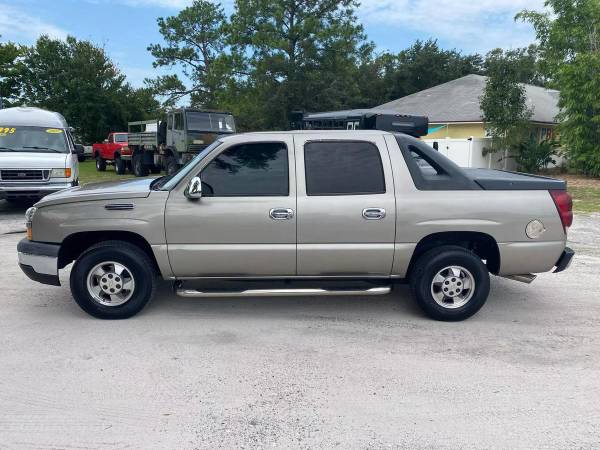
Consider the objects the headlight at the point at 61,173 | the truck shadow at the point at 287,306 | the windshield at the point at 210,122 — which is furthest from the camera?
the windshield at the point at 210,122

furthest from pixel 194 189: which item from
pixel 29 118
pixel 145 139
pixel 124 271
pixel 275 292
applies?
pixel 145 139

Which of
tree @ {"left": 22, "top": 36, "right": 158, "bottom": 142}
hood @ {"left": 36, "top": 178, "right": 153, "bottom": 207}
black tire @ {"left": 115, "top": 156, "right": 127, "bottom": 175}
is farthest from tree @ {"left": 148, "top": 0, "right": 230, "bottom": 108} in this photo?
hood @ {"left": 36, "top": 178, "right": 153, "bottom": 207}

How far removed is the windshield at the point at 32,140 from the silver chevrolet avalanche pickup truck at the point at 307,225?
7678 millimetres

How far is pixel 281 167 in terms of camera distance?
5.03 metres

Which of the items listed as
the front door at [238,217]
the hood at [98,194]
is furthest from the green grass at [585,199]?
the hood at [98,194]

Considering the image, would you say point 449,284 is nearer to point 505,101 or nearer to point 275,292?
point 275,292

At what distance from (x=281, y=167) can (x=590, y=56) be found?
67.5ft

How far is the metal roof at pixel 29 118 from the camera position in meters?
12.1

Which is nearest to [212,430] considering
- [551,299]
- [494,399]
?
[494,399]

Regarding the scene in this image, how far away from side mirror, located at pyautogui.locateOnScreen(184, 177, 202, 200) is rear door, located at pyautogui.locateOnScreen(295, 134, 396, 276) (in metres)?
0.91

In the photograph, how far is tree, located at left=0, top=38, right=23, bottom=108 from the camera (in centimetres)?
4269

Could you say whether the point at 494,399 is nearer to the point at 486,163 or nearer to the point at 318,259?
the point at 318,259

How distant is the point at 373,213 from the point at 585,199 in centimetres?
1293

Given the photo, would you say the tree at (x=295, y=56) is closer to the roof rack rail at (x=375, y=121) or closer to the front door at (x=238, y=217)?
the roof rack rail at (x=375, y=121)
